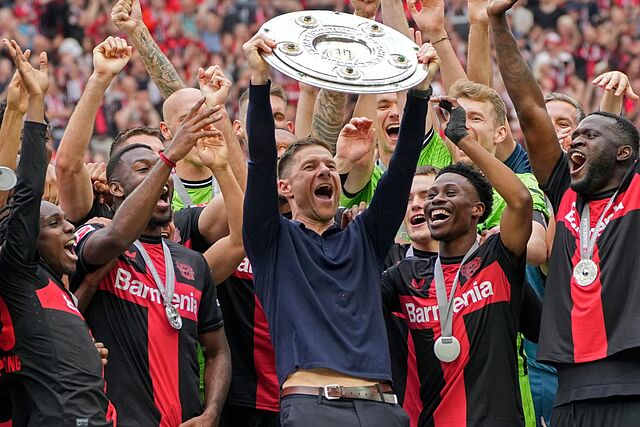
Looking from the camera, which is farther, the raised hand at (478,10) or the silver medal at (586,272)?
the raised hand at (478,10)

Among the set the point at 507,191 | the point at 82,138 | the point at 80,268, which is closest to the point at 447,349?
the point at 507,191

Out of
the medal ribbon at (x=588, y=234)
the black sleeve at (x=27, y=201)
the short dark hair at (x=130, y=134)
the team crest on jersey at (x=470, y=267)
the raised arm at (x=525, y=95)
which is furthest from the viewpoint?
the short dark hair at (x=130, y=134)

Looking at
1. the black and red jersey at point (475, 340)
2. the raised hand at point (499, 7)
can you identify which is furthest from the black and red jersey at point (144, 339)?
the raised hand at point (499, 7)

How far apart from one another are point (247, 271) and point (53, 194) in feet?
4.26

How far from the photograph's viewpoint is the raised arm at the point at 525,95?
21.7 ft

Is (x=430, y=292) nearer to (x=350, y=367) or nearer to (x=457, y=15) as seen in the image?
(x=350, y=367)

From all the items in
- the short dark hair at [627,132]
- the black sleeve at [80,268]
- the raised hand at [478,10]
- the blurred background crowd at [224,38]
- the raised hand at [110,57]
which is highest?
the raised hand at [110,57]

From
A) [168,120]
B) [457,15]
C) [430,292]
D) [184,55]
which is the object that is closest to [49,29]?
[184,55]

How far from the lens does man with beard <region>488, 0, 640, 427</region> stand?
6152mm

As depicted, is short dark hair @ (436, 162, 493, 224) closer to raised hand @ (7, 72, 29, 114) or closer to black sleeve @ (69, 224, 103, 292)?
black sleeve @ (69, 224, 103, 292)

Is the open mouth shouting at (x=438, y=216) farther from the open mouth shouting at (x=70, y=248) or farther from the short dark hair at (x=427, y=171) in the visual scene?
the open mouth shouting at (x=70, y=248)

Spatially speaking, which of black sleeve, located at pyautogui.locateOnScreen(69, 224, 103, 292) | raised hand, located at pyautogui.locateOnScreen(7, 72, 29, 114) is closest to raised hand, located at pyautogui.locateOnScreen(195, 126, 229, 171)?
black sleeve, located at pyautogui.locateOnScreen(69, 224, 103, 292)

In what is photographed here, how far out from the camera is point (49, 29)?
61.1ft

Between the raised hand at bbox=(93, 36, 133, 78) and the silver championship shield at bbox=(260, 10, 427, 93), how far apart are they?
1.11 m
